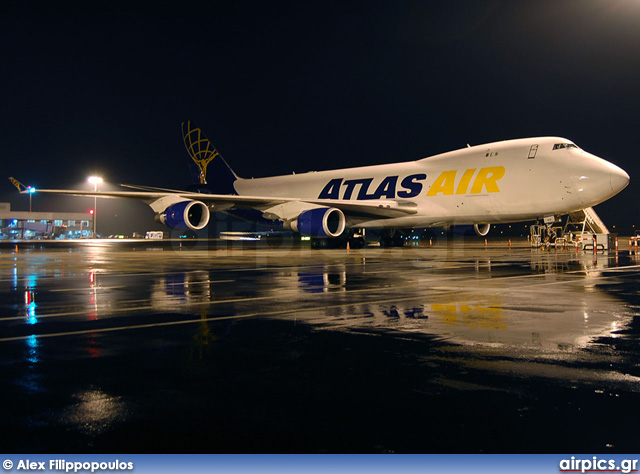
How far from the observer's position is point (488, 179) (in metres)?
25.0

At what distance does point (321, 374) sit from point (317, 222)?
72.6ft

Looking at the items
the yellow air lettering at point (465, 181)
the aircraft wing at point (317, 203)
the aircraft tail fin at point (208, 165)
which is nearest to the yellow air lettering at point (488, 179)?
the yellow air lettering at point (465, 181)

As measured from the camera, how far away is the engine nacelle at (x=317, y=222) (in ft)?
86.3

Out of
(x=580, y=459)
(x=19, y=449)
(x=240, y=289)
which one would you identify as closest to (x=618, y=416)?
(x=580, y=459)

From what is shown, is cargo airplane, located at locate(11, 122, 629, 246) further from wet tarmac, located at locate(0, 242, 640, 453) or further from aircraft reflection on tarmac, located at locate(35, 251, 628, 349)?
wet tarmac, located at locate(0, 242, 640, 453)

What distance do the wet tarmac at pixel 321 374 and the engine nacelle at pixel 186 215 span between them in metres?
16.6

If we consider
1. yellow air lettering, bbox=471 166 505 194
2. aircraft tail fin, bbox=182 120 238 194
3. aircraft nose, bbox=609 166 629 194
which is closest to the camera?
aircraft nose, bbox=609 166 629 194

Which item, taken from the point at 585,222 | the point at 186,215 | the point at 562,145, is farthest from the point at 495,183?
the point at 186,215

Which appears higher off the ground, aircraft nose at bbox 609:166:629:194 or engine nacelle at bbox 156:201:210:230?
aircraft nose at bbox 609:166:629:194

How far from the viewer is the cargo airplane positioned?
2331 centimetres

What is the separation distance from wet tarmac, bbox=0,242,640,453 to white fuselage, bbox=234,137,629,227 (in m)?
15.5

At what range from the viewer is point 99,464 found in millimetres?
2760

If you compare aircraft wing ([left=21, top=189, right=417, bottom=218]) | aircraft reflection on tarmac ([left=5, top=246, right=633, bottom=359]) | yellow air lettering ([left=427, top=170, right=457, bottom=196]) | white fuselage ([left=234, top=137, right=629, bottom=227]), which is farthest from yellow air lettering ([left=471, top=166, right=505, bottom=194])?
aircraft reflection on tarmac ([left=5, top=246, right=633, bottom=359])

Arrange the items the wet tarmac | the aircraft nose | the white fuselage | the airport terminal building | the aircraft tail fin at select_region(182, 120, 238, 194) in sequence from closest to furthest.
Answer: the wet tarmac, the aircraft nose, the white fuselage, the aircraft tail fin at select_region(182, 120, 238, 194), the airport terminal building
